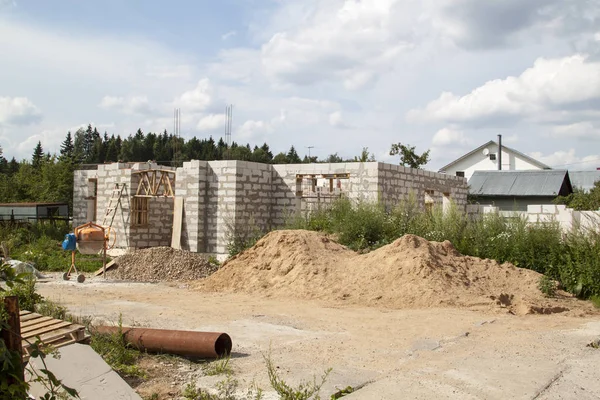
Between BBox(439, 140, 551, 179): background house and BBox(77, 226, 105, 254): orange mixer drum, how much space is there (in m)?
37.7

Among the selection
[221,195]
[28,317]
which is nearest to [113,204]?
[221,195]

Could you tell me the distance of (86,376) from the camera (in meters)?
5.12

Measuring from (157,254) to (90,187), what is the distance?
25.8 ft

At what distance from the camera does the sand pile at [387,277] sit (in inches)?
433

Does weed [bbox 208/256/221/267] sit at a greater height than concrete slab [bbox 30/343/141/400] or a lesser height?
lesser

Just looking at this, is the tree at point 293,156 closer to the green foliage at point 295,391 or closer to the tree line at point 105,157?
the tree line at point 105,157

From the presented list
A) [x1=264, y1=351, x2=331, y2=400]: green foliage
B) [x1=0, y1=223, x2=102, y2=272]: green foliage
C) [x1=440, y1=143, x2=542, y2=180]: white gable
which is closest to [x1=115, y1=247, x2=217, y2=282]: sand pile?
[x1=0, y1=223, x2=102, y2=272]: green foliage

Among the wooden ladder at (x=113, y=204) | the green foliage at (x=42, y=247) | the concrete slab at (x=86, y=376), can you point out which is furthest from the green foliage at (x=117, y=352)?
the wooden ladder at (x=113, y=204)

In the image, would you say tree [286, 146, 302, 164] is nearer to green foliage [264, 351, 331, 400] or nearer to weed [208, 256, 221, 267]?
weed [208, 256, 221, 267]

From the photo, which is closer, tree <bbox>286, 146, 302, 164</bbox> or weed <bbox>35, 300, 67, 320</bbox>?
weed <bbox>35, 300, 67, 320</bbox>

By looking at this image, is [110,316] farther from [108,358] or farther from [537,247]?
[537,247]

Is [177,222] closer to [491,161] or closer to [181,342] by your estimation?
[181,342]

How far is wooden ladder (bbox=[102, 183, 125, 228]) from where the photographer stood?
2017cm

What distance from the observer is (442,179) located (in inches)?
854
